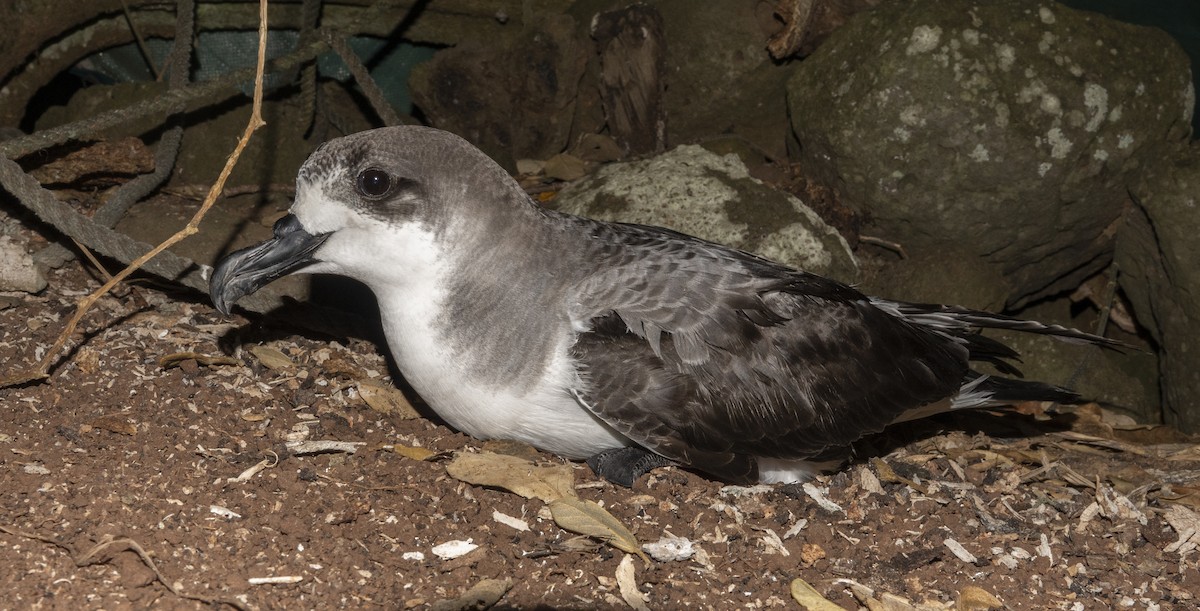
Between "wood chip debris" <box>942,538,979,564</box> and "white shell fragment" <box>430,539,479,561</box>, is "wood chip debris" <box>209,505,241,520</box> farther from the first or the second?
"wood chip debris" <box>942,538,979,564</box>

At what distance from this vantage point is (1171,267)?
17.0ft

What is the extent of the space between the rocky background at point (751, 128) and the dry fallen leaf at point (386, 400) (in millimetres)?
657

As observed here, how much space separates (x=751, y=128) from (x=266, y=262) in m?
3.43

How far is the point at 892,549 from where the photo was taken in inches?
141

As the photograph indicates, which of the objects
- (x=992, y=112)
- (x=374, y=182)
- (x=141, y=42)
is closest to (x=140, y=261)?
(x=374, y=182)

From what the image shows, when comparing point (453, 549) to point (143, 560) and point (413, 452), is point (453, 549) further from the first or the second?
point (143, 560)

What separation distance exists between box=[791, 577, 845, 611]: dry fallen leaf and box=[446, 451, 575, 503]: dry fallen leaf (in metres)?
0.82

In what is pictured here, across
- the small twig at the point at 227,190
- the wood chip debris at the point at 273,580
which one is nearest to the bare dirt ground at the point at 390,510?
the wood chip debris at the point at 273,580

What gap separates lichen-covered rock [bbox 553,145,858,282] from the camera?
5.07 meters

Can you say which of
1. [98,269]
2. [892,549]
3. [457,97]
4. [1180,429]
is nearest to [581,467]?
[892,549]

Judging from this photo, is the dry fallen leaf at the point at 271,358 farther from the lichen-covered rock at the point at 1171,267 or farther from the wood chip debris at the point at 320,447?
the lichen-covered rock at the point at 1171,267

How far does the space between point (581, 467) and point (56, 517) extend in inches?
68.4

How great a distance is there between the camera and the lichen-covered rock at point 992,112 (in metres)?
5.07

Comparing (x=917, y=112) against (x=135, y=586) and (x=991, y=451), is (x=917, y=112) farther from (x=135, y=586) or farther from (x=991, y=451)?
(x=135, y=586)
